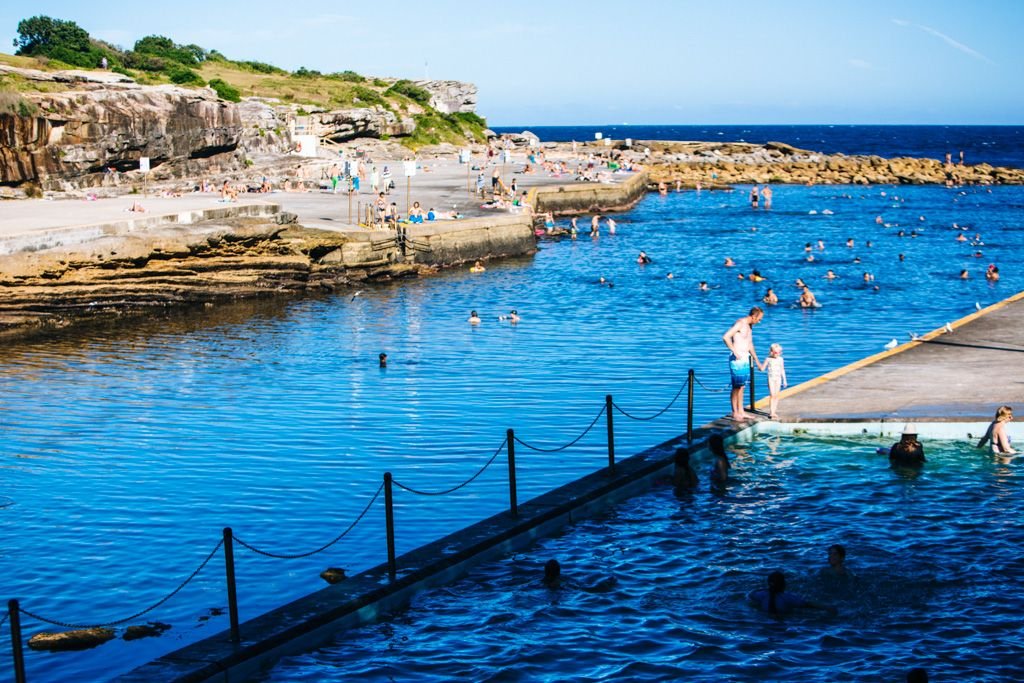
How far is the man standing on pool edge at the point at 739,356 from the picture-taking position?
20172 millimetres

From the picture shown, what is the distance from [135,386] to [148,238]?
11.8m

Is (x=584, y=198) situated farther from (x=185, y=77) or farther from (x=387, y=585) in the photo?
(x=387, y=585)

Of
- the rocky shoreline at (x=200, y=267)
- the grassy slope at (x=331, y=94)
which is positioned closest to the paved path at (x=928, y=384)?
the rocky shoreline at (x=200, y=267)

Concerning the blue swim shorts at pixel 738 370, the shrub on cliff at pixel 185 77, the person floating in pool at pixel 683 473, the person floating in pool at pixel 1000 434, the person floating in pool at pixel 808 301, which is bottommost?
the person floating in pool at pixel 683 473

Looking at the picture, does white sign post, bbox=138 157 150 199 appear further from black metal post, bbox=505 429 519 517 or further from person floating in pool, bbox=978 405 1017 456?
person floating in pool, bbox=978 405 1017 456

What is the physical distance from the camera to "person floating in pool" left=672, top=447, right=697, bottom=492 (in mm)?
17688

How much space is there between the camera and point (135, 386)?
27734mm

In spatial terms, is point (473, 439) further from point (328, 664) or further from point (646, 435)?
point (328, 664)

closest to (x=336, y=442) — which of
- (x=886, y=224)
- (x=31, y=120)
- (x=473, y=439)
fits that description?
(x=473, y=439)

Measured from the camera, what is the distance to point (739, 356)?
20.2 m

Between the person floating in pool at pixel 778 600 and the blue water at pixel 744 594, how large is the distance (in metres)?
0.13

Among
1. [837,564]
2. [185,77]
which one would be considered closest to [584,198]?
[185,77]

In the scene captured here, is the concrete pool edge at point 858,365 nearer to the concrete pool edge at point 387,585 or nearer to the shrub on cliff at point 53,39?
the concrete pool edge at point 387,585

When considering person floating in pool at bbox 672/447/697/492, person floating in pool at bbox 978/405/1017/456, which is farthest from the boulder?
person floating in pool at bbox 978/405/1017/456
